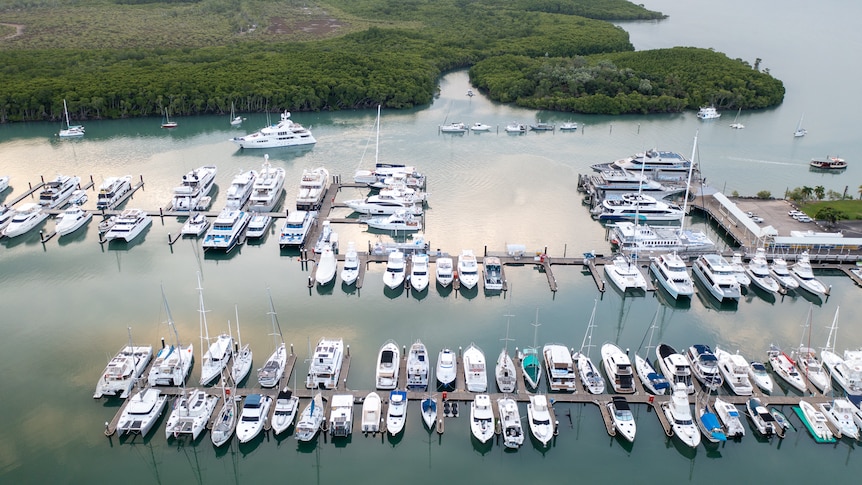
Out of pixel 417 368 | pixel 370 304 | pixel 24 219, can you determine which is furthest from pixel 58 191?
pixel 417 368

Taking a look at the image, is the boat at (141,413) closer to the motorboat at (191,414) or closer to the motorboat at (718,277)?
the motorboat at (191,414)

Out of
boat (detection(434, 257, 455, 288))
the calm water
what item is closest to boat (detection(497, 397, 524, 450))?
the calm water

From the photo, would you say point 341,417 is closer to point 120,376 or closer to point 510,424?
point 510,424

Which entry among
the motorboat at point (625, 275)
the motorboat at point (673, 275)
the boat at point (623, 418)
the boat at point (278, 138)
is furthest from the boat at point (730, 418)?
the boat at point (278, 138)

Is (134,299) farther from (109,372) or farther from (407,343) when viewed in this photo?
(407,343)

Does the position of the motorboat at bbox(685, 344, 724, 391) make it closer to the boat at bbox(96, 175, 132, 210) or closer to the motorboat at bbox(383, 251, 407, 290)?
the motorboat at bbox(383, 251, 407, 290)

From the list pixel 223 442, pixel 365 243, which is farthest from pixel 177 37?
pixel 223 442
